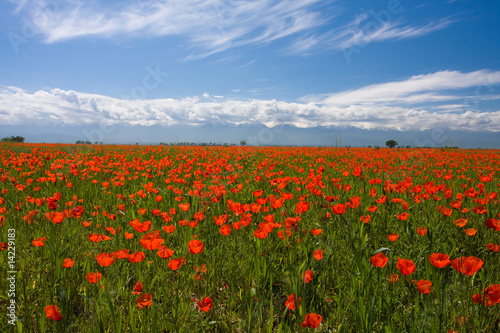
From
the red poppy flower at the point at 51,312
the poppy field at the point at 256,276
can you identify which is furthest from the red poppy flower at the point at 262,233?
the red poppy flower at the point at 51,312

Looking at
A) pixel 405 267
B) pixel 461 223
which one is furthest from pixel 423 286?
pixel 461 223

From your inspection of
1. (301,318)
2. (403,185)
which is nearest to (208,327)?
(301,318)

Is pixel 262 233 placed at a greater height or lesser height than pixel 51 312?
greater

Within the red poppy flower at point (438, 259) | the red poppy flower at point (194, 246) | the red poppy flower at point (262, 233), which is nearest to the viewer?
Answer: the red poppy flower at point (438, 259)

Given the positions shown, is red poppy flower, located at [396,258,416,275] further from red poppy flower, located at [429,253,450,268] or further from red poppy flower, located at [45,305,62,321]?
red poppy flower, located at [45,305,62,321]

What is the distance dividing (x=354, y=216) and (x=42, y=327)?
290 cm

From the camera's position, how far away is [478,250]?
8.04 feet

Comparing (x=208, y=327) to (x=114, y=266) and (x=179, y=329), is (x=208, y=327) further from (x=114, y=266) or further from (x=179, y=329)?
(x=114, y=266)

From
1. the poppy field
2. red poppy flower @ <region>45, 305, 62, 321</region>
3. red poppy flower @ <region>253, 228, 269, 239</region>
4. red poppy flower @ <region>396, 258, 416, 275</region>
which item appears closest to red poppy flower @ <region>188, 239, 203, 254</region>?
the poppy field

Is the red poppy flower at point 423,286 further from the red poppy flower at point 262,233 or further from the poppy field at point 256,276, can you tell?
the red poppy flower at point 262,233

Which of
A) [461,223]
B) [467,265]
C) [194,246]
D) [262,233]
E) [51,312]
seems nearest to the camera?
[51,312]

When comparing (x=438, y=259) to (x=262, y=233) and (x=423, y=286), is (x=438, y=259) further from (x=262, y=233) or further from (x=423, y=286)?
(x=262, y=233)

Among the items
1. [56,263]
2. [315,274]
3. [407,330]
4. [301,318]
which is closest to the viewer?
[407,330]

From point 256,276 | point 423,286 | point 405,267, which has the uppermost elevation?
point 405,267
